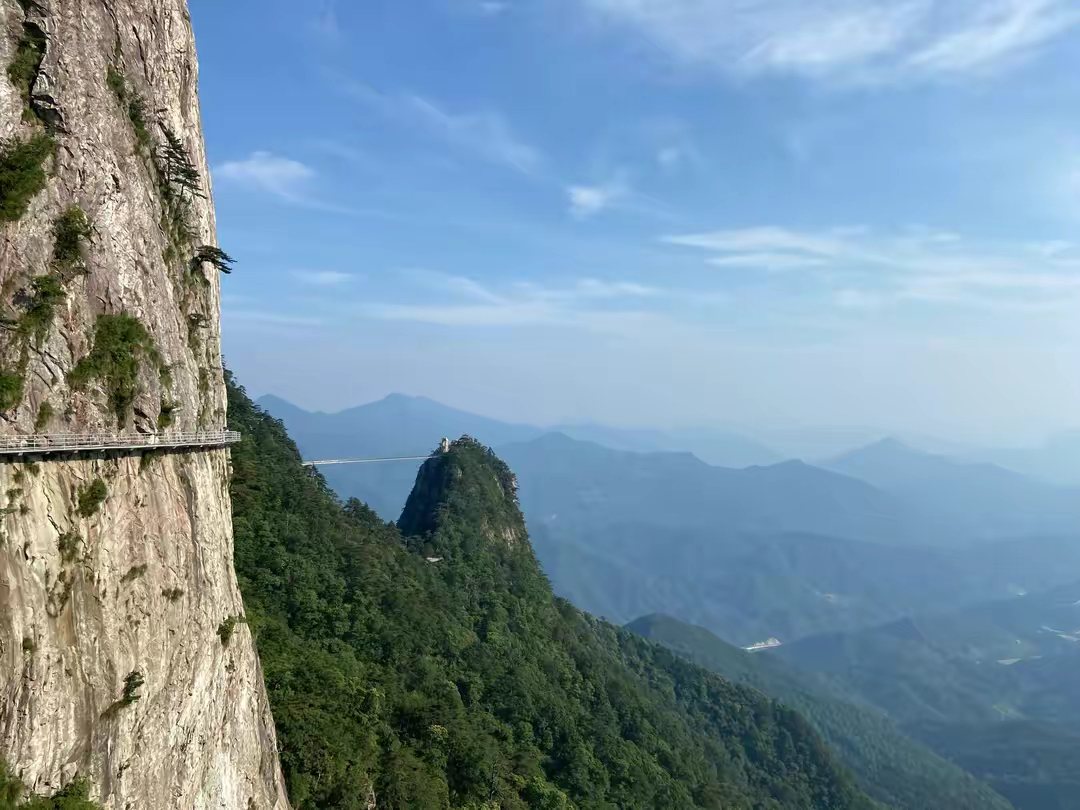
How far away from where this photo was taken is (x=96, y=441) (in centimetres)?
2127

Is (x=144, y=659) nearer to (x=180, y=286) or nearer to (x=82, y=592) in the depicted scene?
(x=82, y=592)

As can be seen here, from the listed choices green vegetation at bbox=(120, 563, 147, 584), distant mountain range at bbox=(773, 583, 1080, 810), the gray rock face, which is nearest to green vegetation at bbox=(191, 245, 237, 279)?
the gray rock face

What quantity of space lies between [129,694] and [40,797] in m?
3.59

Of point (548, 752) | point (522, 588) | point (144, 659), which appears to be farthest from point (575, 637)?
point (144, 659)

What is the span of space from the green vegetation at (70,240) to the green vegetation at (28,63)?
3252 millimetres

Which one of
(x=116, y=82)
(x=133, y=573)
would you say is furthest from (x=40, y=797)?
(x=116, y=82)

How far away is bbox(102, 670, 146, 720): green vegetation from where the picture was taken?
2106 cm

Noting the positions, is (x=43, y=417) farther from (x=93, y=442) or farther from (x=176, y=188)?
(x=176, y=188)

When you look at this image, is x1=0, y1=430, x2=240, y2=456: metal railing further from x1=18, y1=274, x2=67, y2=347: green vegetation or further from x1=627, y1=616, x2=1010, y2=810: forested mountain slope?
x1=627, y1=616, x2=1010, y2=810: forested mountain slope

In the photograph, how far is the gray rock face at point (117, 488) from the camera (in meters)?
19.0

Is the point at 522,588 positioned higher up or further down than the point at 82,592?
further down

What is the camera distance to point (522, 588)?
3231 inches

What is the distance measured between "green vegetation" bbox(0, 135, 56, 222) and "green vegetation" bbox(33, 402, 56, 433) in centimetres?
544

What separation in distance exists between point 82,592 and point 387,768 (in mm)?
25223
